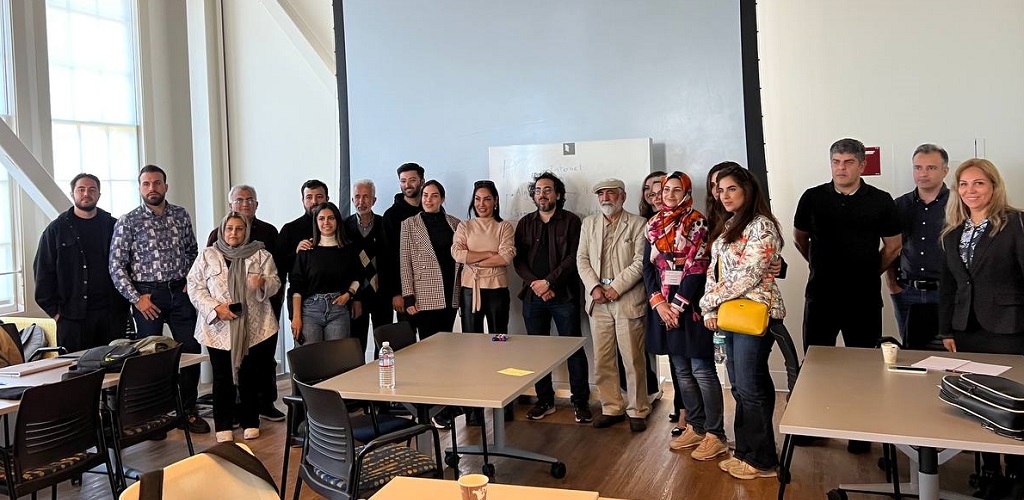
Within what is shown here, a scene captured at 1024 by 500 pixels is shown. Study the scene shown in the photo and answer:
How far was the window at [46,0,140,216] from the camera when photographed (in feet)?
22.9

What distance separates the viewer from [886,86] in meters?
5.66

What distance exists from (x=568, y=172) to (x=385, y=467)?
3.50 m

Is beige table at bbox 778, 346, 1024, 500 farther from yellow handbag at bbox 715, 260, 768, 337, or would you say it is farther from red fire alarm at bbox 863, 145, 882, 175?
red fire alarm at bbox 863, 145, 882, 175

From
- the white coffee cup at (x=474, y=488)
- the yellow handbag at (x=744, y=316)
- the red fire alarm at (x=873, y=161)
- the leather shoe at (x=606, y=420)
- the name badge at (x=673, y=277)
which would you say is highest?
the red fire alarm at (x=873, y=161)

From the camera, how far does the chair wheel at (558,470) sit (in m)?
4.38

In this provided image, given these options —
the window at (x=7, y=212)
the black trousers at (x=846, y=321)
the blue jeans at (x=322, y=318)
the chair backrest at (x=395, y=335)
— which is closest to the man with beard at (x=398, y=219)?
the blue jeans at (x=322, y=318)

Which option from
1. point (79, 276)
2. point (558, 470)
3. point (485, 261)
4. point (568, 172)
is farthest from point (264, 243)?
point (558, 470)

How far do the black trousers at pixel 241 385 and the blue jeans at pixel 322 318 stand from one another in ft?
0.94

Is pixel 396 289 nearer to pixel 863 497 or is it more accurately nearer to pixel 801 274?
pixel 801 274

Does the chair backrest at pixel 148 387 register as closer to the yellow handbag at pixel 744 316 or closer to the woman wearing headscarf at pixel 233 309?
the woman wearing headscarf at pixel 233 309

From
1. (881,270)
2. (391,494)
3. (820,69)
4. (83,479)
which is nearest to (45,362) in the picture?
(83,479)

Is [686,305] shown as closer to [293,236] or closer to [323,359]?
[323,359]

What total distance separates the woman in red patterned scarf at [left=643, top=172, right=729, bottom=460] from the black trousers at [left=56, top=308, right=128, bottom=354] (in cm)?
381

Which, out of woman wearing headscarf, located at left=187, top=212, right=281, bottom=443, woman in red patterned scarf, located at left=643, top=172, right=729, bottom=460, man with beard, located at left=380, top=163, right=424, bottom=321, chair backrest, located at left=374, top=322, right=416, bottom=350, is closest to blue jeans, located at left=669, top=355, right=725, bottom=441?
woman in red patterned scarf, located at left=643, top=172, right=729, bottom=460
